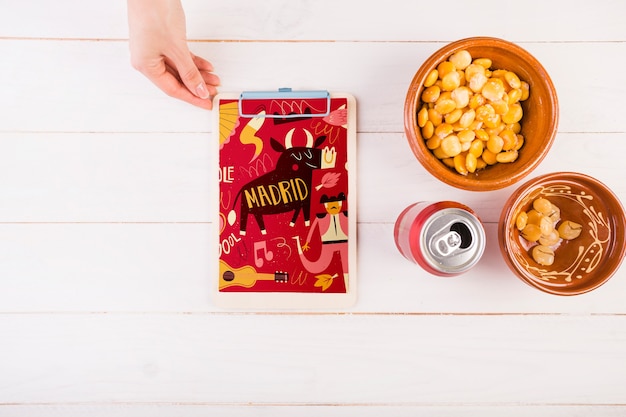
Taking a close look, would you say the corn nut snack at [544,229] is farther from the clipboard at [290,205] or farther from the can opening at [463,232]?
the clipboard at [290,205]

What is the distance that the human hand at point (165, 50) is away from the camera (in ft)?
1.75

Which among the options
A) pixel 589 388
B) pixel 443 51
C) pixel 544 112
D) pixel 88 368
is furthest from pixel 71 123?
pixel 589 388

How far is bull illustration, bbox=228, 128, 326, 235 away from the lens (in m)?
0.63

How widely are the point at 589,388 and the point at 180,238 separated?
0.62 meters

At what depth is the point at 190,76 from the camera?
0.58 meters

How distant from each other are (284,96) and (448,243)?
30 cm

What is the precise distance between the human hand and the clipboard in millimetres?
49

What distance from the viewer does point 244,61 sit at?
2.09 ft

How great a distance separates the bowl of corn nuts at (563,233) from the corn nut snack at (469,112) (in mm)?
73

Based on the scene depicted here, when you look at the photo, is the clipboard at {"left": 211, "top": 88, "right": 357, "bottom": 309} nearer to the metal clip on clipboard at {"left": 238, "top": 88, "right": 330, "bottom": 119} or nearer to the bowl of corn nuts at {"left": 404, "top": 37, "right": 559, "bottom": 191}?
the metal clip on clipboard at {"left": 238, "top": 88, "right": 330, "bottom": 119}

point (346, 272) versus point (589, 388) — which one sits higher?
point (346, 272)

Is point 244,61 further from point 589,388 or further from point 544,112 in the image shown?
point 589,388

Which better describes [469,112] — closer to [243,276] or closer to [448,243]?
[448,243]

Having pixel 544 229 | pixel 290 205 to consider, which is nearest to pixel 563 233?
pixel 544 229
